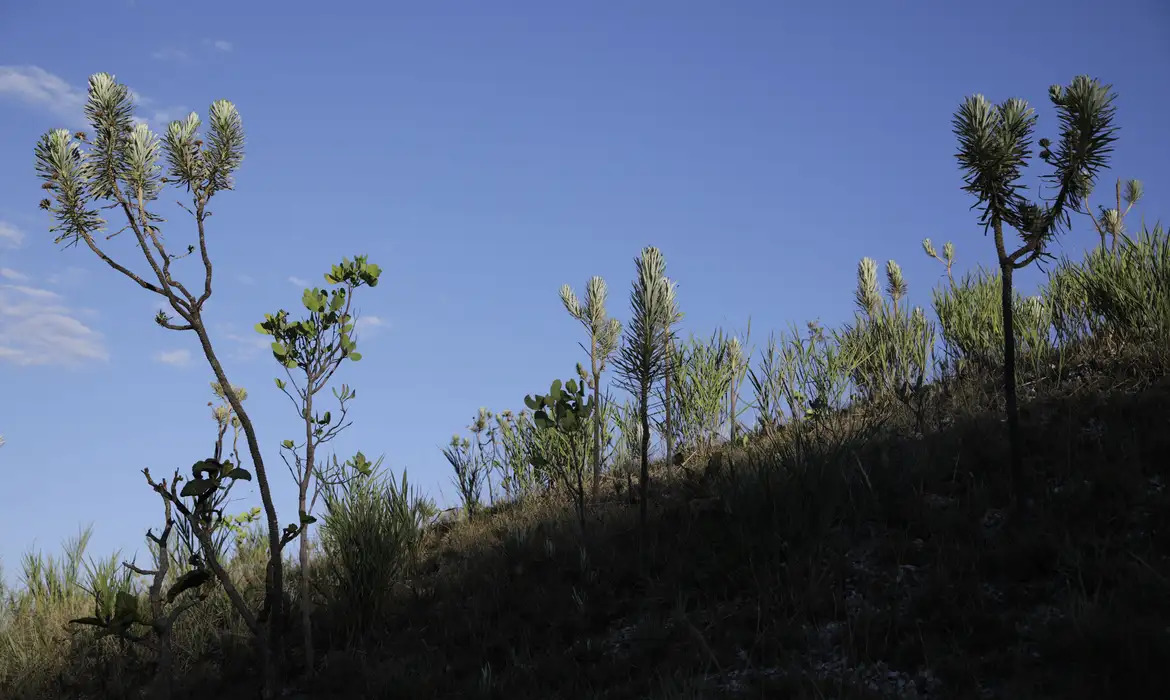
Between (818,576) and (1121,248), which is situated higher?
(1121,248)

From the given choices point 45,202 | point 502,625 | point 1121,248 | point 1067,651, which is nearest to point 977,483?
point 1067,651

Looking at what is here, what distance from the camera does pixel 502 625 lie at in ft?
17.0

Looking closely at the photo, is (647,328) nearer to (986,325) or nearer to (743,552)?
(743,552)

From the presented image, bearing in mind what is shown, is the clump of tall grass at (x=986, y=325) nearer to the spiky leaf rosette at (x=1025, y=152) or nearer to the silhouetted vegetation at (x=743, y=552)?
the silhouetted vegetation at (x=743, y=552)

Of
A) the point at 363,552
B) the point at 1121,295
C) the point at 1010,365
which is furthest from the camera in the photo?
the point at 1121,295

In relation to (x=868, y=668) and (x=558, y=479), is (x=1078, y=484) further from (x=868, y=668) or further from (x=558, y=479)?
(x=558, y=479)

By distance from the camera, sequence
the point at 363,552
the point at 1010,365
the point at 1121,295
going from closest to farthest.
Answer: the point at 1010,365 < the point at 363,552 < the point at 1121,295

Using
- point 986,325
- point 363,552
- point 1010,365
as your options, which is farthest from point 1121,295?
point 363,552

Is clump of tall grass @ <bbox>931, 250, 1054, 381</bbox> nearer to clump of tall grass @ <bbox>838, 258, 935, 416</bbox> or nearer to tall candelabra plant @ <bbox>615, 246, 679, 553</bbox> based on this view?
clump of tall grass @ <bbox>838, 258, 935, 416</bbox>

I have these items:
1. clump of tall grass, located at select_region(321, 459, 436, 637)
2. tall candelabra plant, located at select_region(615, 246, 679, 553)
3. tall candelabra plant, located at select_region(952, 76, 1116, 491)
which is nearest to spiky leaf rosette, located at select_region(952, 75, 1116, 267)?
tall candelabra plant, located at select_region(952, 76, 1116, 491)

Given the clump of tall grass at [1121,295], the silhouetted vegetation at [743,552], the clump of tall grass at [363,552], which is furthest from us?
the clump of tall grass at [1121,295]

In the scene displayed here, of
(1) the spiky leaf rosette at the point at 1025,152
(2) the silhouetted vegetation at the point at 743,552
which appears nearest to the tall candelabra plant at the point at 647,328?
(2) the silhouetted vegetation at the point at 743,552

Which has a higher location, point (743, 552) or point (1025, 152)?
point (1025, 152)

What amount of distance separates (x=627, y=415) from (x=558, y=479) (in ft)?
3.62
